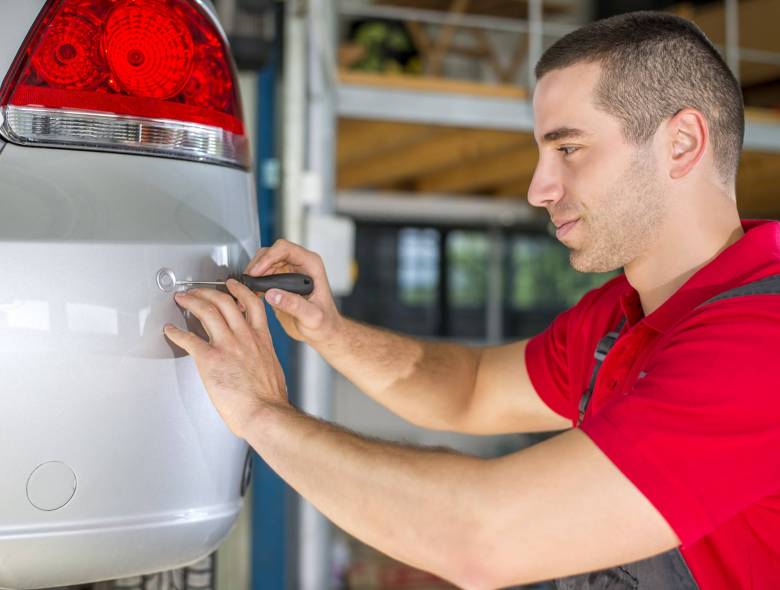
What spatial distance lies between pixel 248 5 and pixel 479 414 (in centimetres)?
106

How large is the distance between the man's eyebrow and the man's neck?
7.6 inches

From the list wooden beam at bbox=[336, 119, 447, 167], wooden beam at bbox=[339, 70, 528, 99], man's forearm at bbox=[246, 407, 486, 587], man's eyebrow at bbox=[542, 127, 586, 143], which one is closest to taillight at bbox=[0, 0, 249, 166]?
man's forearm at bbox=[246, 407, 486, 587]

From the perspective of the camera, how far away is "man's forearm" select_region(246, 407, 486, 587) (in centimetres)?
98

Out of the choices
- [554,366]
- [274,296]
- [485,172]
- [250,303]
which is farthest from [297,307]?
[485,172]

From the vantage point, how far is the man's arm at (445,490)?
0.95 meters

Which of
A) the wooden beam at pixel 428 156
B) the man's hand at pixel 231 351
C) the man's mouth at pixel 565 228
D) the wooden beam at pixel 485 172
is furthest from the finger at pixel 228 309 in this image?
the wooden beam at pixel 485 172

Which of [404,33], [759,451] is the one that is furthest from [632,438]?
[404,33]

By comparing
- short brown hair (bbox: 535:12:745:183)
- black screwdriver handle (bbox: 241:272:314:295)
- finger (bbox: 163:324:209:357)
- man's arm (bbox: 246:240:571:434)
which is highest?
short brown hair (bbox: 535:12:745:183)

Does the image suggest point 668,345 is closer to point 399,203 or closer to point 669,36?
point 669,36

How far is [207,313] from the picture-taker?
3.30 ft

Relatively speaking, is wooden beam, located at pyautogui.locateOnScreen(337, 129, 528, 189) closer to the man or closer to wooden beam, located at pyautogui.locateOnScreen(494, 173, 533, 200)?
wooden beam, located at pyautogui.locateOnScreen(494, 173, 533, 200)

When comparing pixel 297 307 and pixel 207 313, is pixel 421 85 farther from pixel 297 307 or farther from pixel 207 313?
pixel 207 313

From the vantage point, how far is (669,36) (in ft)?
4.34

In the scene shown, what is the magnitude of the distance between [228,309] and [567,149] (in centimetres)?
57
